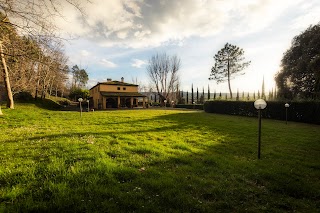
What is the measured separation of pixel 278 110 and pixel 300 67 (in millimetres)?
12970

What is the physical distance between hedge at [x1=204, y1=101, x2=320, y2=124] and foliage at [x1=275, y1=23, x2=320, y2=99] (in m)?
9.01

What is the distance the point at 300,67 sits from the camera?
88.4 ft

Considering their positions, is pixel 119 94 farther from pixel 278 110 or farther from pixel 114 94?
pixel 278 110

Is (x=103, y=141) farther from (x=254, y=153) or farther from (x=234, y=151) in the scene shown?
(x=254, y=153)

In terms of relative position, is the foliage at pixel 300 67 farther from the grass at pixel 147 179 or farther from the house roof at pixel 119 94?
the house roof at pixel 119 94

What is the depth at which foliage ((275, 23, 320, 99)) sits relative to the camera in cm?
2594

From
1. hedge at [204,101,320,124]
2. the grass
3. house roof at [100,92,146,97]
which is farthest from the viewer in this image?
house roof at [100,92,146,97]

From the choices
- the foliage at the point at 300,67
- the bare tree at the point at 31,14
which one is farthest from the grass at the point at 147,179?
the foliage at the point at 300,67

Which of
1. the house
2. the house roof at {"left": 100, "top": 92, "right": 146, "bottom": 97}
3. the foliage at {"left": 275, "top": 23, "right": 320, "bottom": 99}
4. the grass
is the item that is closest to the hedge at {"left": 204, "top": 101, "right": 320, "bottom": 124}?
the foliage at {"left": 275, "top": 23, "right": 320, "bottom": 99}

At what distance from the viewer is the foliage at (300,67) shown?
25938 millimetres

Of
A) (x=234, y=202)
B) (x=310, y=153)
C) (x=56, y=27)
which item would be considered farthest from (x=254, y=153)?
(x=56, y=27)

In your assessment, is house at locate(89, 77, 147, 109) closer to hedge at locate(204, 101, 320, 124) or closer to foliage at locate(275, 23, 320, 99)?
hedge at locate(204, 101, 320, 124)

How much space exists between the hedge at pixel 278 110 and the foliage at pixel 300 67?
9.01 metres

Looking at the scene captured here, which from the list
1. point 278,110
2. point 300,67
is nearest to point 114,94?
point 278,110
